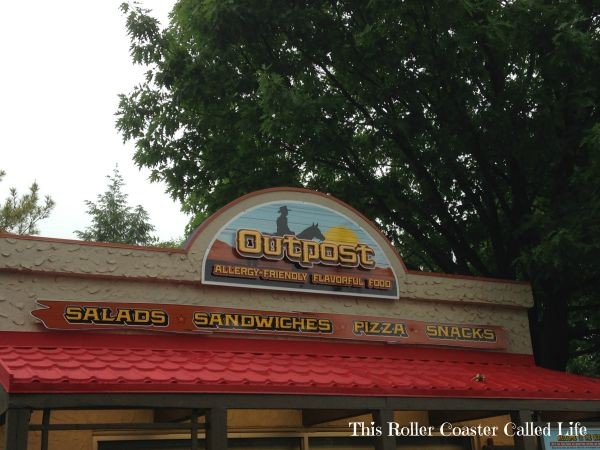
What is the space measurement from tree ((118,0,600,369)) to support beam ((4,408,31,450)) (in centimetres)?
810

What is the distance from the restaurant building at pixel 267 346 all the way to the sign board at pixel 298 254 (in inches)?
0.8

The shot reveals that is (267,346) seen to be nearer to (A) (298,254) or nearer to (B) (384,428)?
(A) (298,254)

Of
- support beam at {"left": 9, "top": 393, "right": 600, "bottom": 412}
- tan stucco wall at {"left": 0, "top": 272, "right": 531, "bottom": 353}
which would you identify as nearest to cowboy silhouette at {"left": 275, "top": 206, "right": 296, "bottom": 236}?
tan stucco wall at {"left": 0, "top": 272, "right": 531, "bottom": 353}

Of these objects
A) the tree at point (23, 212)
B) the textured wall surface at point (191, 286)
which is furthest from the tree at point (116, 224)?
the textured wall surface at point (191, 286)

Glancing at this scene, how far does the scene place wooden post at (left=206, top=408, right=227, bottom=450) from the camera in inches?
294

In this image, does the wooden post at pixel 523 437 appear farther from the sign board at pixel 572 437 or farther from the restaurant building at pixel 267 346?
the sign board at pixel 572 437

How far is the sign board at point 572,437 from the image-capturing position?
966 centimetres

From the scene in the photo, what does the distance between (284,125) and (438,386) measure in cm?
650

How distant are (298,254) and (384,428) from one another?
121 inches

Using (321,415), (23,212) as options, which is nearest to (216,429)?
(321,415)

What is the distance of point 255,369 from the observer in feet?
27.9

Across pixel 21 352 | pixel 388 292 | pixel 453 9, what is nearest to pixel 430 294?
pixel 388 292

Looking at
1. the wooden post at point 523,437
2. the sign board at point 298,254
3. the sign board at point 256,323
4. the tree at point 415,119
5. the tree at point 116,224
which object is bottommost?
the wooden post at point 523,437

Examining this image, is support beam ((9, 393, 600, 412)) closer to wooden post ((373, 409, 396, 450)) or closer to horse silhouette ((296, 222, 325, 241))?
wooden post ((373, 409, 396, 450))
